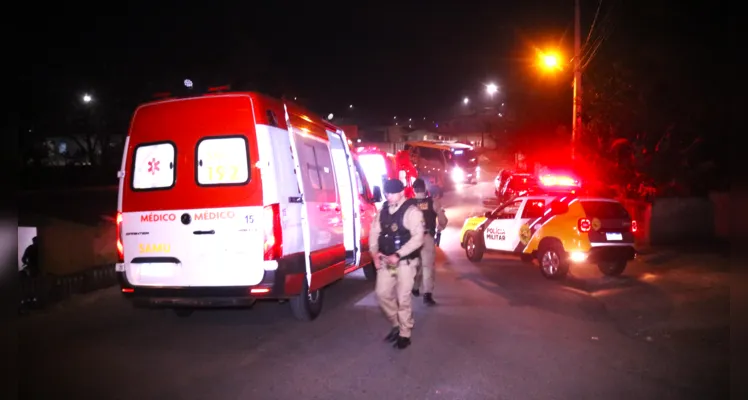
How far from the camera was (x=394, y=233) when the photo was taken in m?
6.59

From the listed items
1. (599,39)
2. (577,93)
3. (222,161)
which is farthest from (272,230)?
(599,39)

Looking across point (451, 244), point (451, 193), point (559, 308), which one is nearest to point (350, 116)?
point (451, 193)

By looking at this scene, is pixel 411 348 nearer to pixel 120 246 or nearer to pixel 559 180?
pixel 120 246

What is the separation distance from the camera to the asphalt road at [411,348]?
18.0 ft

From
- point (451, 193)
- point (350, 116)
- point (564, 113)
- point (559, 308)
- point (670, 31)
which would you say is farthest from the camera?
point (350, 116)

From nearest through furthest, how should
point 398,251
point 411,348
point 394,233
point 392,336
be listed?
1. point 398,251
2. point 394,233
3. point 411,348
4. point 392,336

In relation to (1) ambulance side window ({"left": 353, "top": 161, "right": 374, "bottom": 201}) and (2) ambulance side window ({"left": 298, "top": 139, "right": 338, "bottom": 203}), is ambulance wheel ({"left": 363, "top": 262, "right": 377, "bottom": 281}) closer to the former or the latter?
(1) ambulance side window ({"left": 353, "top": 161, "right": 374, "bottom": 201})

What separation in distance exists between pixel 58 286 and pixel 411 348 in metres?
5.81

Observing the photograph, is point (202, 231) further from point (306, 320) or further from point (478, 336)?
point (478, 336)

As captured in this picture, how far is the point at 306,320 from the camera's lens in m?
7.89

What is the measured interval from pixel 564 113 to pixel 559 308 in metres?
24.1

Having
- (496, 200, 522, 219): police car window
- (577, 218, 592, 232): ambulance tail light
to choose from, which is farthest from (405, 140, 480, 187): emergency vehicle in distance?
(577, 218, 592, 232): ambulance tail light

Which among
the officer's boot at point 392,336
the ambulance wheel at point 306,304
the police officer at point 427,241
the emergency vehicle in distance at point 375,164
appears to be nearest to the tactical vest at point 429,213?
the police officer at point 427,241

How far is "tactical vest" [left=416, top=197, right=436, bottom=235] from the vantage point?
8.79 m
